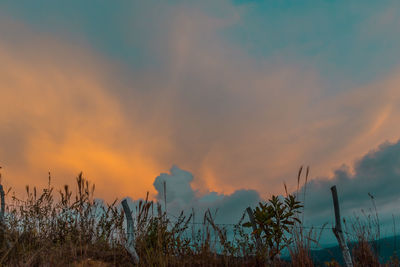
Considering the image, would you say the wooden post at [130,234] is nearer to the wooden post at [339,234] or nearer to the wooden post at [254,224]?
the wooden post at [254,224]

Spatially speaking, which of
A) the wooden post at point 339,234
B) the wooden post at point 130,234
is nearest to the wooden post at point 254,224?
the wooden post at point 339,234

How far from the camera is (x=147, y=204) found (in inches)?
244

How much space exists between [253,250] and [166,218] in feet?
5.66

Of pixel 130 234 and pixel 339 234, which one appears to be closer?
pixel 130 234

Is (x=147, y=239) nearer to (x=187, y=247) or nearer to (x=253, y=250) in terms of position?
(x=187, y=247)

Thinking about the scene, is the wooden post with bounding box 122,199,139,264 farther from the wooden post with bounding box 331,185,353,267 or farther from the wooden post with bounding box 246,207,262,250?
the wooden post with bounding box 331,185,353,267

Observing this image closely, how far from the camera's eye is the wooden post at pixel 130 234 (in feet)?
19.2

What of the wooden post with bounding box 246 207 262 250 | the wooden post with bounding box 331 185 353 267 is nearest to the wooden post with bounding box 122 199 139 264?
the wooden post with bounding box 246 207 262 250

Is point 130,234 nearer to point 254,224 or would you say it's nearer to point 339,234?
point 254,224

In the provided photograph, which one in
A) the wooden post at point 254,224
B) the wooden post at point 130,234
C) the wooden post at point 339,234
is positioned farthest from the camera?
the wooden post at point 339,234

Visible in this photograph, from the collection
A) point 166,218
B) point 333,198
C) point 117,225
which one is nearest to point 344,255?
point 333,198

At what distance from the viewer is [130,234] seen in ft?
19.6

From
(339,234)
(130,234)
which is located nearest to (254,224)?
(339,234)

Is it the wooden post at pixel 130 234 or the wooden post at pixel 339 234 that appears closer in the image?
the wooden post at pixel 130 234
